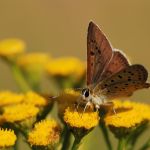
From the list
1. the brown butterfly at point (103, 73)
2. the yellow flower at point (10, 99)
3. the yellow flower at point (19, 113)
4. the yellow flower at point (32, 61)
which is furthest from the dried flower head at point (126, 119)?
the yellow flower at point (32, 61)

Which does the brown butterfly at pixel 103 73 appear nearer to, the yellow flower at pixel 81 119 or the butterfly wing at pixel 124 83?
the butterfly wing at pixel 124 83

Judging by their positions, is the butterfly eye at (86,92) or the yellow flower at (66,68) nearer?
the butterfly eye at (86,92)

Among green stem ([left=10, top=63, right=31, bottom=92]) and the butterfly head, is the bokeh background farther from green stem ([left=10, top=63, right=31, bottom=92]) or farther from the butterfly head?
the butterfly head

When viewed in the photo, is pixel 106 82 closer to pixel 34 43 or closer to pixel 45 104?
pixel 45 104

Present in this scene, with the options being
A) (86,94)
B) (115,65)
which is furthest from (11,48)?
(115,65)

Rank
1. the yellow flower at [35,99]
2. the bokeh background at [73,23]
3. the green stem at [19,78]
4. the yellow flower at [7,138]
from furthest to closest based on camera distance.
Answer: the bokeh background at [73,23] < the green stem at [19,78] < the yellow flower at [35,99] < the yellow flower at [7,138]

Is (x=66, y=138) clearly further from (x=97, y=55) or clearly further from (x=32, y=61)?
(x=32, y=61)

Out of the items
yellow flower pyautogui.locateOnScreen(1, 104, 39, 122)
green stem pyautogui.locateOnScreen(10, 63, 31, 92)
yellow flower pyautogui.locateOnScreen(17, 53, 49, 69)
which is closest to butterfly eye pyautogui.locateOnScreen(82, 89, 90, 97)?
yellow flower pyautogui.locateOnScreen(1, 104, 39, 122)
